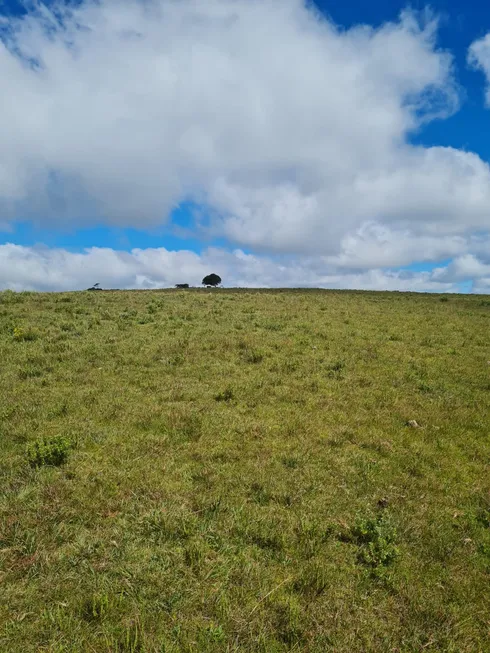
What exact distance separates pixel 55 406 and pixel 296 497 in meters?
7.06

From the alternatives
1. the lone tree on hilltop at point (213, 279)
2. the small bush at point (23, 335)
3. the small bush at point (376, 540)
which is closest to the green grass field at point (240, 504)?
the small bush at point (376, 540)

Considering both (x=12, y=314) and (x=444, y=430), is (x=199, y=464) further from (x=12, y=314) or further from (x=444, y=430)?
(x=12, y=314)

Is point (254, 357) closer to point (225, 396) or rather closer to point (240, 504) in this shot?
point (225, 396)

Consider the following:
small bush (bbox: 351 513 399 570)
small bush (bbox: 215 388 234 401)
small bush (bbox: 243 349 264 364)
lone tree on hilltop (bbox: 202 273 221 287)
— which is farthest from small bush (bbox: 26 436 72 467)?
lone tree on hilltop (bbox: 202 273 221 287)

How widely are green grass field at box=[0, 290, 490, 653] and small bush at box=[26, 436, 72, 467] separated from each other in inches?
1.6

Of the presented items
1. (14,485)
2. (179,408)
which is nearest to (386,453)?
(179,408)

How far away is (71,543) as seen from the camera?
6.00m

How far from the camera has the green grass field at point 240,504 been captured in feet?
16.2

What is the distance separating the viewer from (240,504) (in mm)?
7180

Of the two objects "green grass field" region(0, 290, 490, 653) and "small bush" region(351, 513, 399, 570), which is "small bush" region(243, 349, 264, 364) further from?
"small bush" region(351, 513, 399, 570)

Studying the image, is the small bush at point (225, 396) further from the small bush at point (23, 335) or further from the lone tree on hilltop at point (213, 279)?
the lone tree on hilltop at point (213, 279)

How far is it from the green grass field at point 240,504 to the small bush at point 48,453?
0.04 metres

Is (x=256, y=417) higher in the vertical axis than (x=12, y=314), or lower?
lower

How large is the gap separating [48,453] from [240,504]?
3999mm
